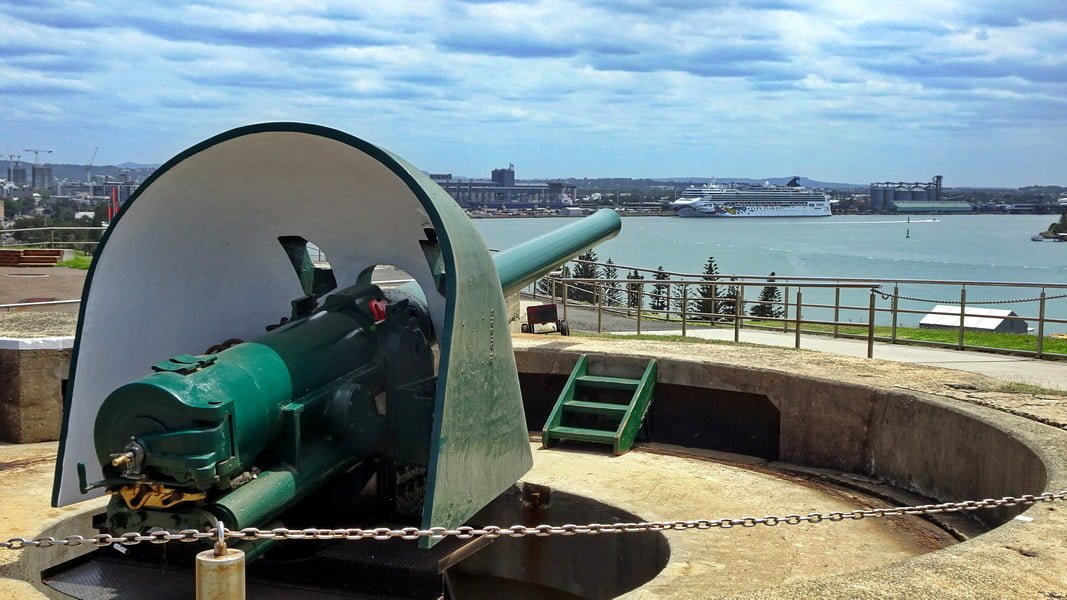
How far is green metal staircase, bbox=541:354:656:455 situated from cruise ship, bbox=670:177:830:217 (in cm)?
11205

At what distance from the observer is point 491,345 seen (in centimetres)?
615

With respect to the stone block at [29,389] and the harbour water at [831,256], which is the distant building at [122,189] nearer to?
the stone block at [29,389]

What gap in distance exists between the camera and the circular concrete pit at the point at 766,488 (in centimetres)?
532

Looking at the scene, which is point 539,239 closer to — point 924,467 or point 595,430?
point 595,430

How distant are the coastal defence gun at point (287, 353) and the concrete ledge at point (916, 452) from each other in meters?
1.59

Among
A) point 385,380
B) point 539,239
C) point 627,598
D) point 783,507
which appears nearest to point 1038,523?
point 627,598

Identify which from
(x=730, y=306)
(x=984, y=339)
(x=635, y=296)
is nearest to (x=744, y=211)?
(x=730, y=306)

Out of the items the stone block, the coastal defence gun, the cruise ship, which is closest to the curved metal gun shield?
the coastal defence gun

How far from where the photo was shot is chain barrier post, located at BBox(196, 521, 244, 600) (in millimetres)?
3797

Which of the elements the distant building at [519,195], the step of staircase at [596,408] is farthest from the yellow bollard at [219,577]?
the distant building at [519,195]

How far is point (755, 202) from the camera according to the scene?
12381 centimetres

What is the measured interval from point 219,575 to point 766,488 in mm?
5335

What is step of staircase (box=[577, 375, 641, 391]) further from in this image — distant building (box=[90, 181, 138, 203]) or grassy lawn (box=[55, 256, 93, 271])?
grassy lawn (box=[55, 256, 93, 271])

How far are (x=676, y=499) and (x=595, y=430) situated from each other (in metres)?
1.90
